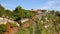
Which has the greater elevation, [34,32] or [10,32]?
[34,32]

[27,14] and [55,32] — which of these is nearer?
[55,32]

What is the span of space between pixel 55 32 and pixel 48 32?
1.02 meters

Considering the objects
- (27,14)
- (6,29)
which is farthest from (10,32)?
(27,14)

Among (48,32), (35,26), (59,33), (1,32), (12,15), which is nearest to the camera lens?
(35,26)

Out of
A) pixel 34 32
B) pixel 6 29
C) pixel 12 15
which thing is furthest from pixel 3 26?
pixel 34 32

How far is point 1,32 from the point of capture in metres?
30.3

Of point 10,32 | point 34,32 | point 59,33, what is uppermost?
point 34,32

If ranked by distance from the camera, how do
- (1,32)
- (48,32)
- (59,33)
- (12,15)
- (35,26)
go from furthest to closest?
(12,15), (1,32), (59,33), (48,32), (35,26)

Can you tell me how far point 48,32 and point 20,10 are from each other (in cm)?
2814

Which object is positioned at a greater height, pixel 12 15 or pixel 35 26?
pixel 35 26

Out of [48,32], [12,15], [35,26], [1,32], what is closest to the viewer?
[35,26]

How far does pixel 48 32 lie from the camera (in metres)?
18.4

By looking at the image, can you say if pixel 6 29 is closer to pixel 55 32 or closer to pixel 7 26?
pixel 7 26

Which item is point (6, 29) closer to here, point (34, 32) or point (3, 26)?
point (3, 26)
